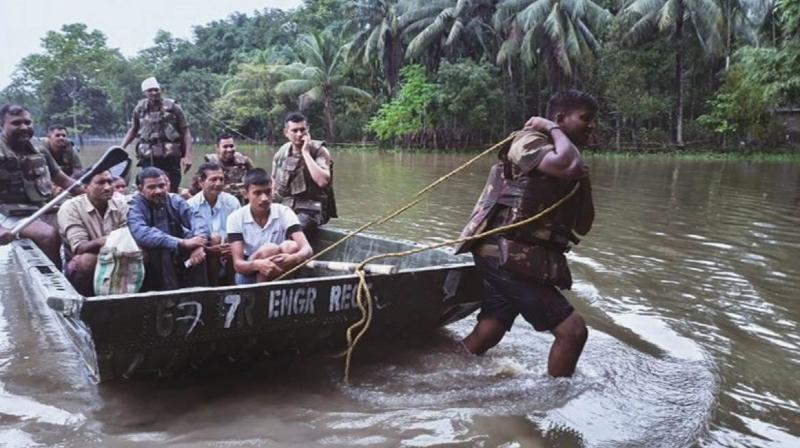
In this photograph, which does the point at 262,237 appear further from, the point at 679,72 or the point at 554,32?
the point at 679,72

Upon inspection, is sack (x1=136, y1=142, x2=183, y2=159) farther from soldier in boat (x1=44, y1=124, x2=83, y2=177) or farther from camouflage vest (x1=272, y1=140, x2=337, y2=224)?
camouflage vest (x1=272, y1=140, x2=337, y2=224)

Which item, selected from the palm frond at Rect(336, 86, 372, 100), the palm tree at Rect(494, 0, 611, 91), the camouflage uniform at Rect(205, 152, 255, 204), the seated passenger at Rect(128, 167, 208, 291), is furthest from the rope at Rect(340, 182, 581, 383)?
the palm frond at Rect(336, 86, 372, 100)

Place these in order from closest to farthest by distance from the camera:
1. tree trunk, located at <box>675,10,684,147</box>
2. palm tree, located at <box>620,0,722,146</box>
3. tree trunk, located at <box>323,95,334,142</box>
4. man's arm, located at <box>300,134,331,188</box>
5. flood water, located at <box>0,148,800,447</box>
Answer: flood water, located at <box>0,148,800,447</box> < man's arm, located at <box>300,134,331,188</box> < palm tree, located at <box>620,0,722,146</box> < tree trunk, located at <box>675,10,684,147</box> < tree trunk, located at <box>323,95,334,142</box>

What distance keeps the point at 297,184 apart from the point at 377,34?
28098mm

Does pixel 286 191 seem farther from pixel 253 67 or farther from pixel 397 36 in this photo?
pixel 253 67

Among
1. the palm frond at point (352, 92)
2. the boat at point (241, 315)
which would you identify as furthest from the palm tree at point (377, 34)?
the boat at point (241, 315)

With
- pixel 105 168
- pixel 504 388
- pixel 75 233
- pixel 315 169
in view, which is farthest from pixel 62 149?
pixel 504 388

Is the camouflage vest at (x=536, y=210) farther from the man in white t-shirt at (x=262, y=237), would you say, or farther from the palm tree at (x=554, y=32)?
the palm tree at (x=554, y=32)

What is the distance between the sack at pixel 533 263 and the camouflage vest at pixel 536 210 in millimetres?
11

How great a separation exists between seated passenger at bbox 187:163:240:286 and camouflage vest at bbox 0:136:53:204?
2030mm

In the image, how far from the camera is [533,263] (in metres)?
3.43

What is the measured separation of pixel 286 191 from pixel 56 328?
198cm

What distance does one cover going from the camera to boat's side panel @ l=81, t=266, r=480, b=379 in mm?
3189

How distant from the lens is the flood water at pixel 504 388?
10.6ft
